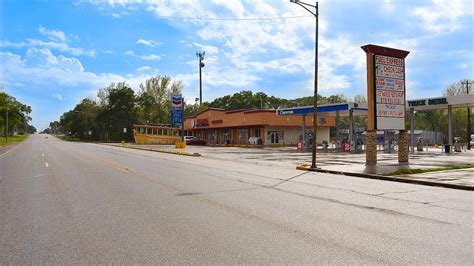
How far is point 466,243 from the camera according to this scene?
21.6 ft

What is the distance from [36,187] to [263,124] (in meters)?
47.6

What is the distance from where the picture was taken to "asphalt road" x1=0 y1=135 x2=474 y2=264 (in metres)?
5.97

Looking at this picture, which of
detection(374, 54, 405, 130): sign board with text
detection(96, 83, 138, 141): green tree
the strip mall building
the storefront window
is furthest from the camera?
detection(96, 83, 138, 141): green tree

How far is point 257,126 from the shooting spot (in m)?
62.9

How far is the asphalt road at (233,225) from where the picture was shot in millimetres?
5973

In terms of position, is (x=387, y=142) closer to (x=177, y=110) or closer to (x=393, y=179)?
(x=177, y=110)

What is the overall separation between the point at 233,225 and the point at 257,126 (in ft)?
181

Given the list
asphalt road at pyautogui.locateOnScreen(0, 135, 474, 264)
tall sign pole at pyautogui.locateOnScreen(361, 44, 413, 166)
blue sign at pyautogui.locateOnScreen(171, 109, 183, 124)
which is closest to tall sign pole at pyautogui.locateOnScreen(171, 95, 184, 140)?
blue sign at pyautogui.locateOnScreen(171, 109, 183, 124)

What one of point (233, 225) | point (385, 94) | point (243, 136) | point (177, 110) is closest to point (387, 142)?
point (385, 94)

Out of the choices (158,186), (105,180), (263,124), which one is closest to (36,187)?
(105,180)

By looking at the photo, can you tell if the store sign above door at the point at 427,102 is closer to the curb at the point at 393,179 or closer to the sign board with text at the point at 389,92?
the sign board with text at the point at 389,92

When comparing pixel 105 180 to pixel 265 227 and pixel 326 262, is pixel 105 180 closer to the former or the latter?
pixel 265 227

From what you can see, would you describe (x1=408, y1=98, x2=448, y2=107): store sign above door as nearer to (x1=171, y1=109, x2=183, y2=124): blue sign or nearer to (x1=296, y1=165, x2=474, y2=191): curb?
(x1=296, y1=165, x2=474, y2=191): curb

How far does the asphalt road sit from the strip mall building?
4555 cm
